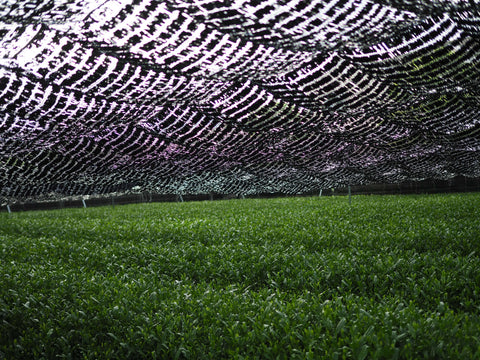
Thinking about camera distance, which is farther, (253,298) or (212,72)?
(253,298)

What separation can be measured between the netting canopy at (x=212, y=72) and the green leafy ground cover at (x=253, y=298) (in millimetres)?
1664

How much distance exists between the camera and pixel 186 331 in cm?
334

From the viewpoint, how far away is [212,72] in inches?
110

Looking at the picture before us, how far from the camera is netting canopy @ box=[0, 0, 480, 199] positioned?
198 cm

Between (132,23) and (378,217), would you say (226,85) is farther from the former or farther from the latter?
(378,217)

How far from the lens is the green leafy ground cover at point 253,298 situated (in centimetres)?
305

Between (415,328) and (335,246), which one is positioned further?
(335,246)

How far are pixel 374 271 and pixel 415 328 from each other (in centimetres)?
193

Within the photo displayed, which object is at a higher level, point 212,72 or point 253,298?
point 212,72

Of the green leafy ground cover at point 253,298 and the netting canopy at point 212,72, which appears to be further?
the green leafy ground cover at point 253,298

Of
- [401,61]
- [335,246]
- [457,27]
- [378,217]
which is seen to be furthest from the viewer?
[378,217]

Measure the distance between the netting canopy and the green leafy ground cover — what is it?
5.46 feet

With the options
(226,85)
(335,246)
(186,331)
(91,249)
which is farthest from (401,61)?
(91,249)

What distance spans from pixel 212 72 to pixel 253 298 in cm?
247
